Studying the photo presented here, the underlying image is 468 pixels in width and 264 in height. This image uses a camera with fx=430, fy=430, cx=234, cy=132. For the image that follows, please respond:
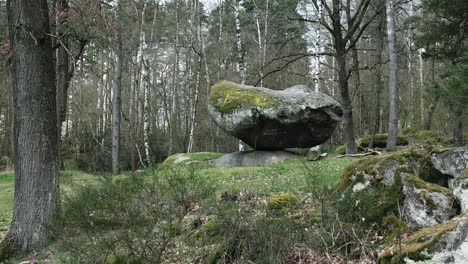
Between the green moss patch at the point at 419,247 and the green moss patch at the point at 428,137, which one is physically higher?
the green moss patch at the point at 428,137

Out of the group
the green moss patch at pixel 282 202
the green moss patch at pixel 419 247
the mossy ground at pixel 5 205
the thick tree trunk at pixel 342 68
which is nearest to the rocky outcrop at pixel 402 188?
the green moss patch at pixel 282 202

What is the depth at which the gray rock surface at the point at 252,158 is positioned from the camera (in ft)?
49.0

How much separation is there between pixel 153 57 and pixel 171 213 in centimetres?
2880

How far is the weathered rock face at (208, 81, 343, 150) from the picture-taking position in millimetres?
14297

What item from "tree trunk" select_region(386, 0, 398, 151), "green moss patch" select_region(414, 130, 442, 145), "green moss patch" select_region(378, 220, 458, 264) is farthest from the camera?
"green moss patch" select_region(414, 130, 442, 145)

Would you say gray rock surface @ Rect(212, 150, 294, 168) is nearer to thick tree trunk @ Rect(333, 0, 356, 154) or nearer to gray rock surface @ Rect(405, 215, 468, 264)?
thick tree trunk @ Rect(333, 0, 356, 154)

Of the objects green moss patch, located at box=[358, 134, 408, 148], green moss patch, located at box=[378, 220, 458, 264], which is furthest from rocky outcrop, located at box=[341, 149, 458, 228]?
green moss patch, located at box=[358, 134, 408, 148]

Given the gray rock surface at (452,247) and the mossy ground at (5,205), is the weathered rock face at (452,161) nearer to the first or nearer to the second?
the gray rock surface at (452,247)

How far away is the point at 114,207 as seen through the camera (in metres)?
4.73

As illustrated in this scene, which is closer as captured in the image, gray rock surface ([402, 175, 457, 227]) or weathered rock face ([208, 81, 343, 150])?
gray rock surface ([402, 175, 457, 227])

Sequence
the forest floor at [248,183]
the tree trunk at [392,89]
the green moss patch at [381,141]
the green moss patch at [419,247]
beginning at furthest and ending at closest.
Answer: the green moss patch at [381,141] < the tree trunk at [392,89] < the forest floor at [248,183] < the green moss patch at [419,247]

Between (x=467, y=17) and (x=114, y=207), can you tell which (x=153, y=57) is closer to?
(x=467, y=17)

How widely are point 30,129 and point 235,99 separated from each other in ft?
26.6

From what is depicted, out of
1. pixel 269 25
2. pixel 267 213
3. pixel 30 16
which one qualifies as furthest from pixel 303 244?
pixel 269 25
